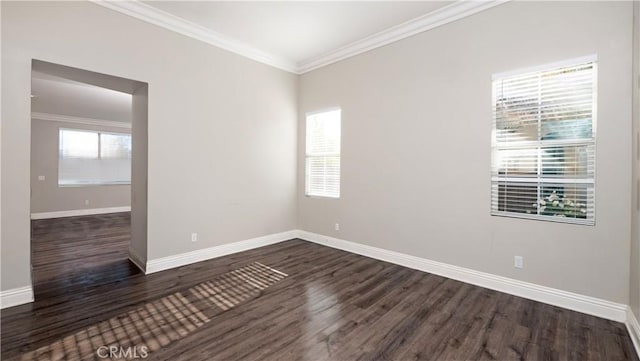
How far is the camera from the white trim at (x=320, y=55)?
3.16 m

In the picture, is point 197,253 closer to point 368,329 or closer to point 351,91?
point 368,329

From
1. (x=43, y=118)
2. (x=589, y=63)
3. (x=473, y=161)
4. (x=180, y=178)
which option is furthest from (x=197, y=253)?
(x=43, y=118)

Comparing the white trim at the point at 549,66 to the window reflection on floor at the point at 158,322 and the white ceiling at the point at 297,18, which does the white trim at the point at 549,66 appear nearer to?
the white ceiling at the point at 297,18

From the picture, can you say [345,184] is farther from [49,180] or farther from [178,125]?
[49,180]

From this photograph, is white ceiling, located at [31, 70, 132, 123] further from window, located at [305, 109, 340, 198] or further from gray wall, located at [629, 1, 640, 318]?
gray wall, located at [629, 1, 640, 318]

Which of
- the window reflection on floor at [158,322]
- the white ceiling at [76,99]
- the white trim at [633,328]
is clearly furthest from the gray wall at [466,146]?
the white ceiling at [76,99]

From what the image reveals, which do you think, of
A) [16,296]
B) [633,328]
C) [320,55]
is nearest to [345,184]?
[320,55]

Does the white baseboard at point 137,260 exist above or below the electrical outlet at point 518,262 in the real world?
below

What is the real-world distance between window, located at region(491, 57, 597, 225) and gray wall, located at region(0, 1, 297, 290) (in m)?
3.29

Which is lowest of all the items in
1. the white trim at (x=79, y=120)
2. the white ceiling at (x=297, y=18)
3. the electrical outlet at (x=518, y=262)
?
the electrical outlet at (x=518, y=262)

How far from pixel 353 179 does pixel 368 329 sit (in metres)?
2.44

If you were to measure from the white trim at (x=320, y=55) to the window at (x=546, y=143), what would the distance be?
942 millimetres

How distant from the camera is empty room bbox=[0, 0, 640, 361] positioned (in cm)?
228

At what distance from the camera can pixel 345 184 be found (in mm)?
4504
